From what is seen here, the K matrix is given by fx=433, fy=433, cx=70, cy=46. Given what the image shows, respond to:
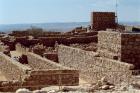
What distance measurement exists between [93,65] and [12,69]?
14.4ft

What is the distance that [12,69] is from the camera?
23.1 meters

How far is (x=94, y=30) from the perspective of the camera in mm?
42594

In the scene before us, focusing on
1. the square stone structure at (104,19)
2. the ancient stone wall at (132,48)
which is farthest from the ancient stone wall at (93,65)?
the square stone structure at (104,19)

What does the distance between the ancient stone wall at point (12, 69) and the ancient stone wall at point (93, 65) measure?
12.8 ft

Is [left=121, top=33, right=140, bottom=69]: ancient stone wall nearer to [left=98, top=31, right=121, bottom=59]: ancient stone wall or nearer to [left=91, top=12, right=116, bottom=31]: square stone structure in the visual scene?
[left=98, top=31, right=121, bottom=59]: ancient stone wall

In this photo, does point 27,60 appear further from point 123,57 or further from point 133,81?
point 133,81

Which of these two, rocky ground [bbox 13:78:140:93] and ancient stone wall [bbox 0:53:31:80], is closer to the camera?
rocky ground [bbox 13:78:140:93]

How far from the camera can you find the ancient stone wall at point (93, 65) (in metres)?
19.6

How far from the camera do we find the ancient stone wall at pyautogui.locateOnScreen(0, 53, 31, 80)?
1986 centimetres

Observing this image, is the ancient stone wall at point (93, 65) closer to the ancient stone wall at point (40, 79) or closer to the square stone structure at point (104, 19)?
the ancient stone wall at point (40, 79)

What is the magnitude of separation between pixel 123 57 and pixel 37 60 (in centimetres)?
625

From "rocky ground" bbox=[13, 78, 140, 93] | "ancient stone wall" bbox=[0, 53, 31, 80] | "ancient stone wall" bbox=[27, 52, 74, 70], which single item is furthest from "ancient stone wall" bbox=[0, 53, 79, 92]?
"ancient stone wall" bbox=[27, 52, 74, 70]

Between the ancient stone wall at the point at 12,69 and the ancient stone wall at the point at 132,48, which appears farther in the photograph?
the ancient stone wall at the point at 132,48

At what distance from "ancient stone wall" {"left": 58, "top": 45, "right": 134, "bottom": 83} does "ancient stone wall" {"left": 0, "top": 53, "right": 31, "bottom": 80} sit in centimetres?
390
